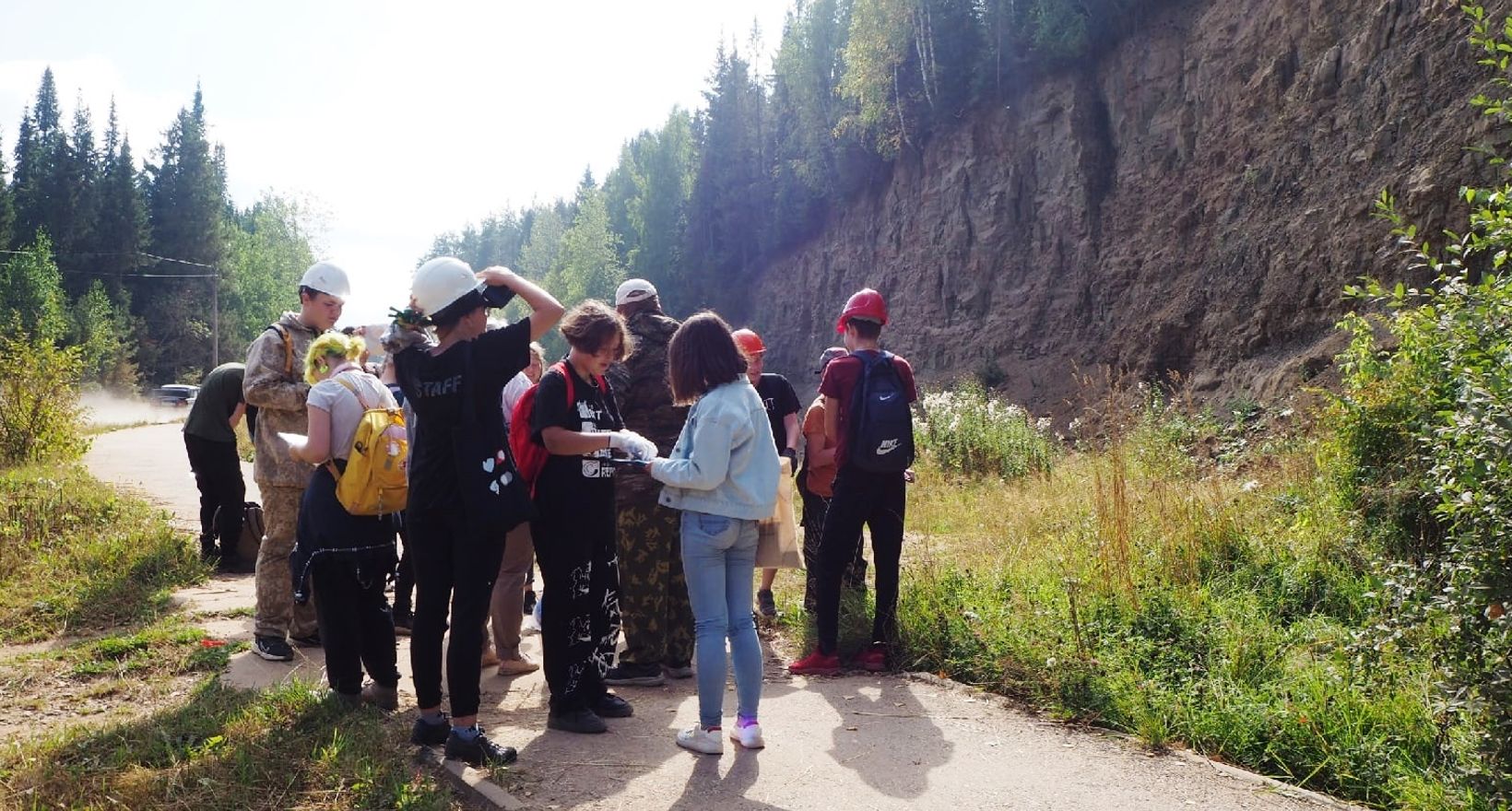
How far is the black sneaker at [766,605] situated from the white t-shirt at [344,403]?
303cm

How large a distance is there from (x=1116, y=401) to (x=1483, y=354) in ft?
11.6

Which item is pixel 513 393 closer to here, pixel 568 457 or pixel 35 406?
pixel 568 457

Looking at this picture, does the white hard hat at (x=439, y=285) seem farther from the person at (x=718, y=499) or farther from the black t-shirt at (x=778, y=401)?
the black t-shirt at (x=778, y=401)

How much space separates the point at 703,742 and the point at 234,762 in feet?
5.76

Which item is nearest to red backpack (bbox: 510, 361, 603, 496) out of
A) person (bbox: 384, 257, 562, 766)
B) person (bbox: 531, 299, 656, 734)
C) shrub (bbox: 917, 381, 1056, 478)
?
person (bbox: 531, 299, 656, 734)

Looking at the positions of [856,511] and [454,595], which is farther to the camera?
[856,511]

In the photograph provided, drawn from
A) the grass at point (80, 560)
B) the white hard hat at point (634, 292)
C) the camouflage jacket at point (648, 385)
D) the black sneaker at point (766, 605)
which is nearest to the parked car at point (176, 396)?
the grass at point (80, 560)

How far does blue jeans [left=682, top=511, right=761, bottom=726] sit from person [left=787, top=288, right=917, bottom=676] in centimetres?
133

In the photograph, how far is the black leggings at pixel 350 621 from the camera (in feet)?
15.0

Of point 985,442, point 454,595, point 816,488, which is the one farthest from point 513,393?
point 985,442

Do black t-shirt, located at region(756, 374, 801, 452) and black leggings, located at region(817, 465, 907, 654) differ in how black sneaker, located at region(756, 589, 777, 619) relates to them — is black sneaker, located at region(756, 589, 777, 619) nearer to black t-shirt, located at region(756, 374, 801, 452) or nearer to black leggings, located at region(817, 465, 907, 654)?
black t-shirt, located at region(756, 374, 801, 452)

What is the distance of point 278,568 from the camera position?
5641 millimetres

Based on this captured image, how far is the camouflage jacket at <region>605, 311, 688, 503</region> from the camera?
548 cm

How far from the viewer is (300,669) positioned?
531 cm
